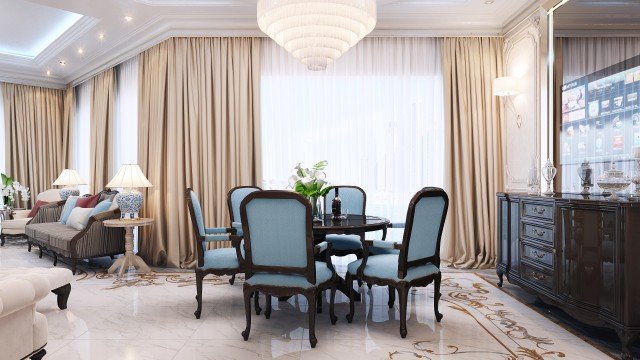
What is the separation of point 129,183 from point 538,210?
4.14 metres

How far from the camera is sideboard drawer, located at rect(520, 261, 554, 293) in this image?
10.6ft

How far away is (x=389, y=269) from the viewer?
2.86 meters

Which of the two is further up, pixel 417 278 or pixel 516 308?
pixel 417 278

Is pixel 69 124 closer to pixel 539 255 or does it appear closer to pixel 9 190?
pixel 9 190

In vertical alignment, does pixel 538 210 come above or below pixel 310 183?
Result: below

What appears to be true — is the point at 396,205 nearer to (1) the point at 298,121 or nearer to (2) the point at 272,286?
(1) the point at 298,121

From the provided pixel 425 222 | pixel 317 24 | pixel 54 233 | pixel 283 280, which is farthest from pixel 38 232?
pixel 425 222

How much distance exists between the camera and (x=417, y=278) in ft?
9.37

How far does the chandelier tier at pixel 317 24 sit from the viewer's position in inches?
117

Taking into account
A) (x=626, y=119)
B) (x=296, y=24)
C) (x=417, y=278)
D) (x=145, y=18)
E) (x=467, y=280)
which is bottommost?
(x=467, y=280)

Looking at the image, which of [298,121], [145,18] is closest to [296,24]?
[298,121]

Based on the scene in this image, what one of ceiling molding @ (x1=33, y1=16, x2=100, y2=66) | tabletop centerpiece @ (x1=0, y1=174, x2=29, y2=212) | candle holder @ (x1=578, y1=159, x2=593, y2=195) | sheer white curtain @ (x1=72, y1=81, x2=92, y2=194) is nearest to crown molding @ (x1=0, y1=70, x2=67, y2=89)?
sheer white curtain @ (x1=72, y1=81, x2=92, y2=194)

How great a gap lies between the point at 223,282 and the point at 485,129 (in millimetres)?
3537

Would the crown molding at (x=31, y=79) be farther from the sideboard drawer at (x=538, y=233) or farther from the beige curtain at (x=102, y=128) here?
the sideboard drawer at (x=538, y=233)
